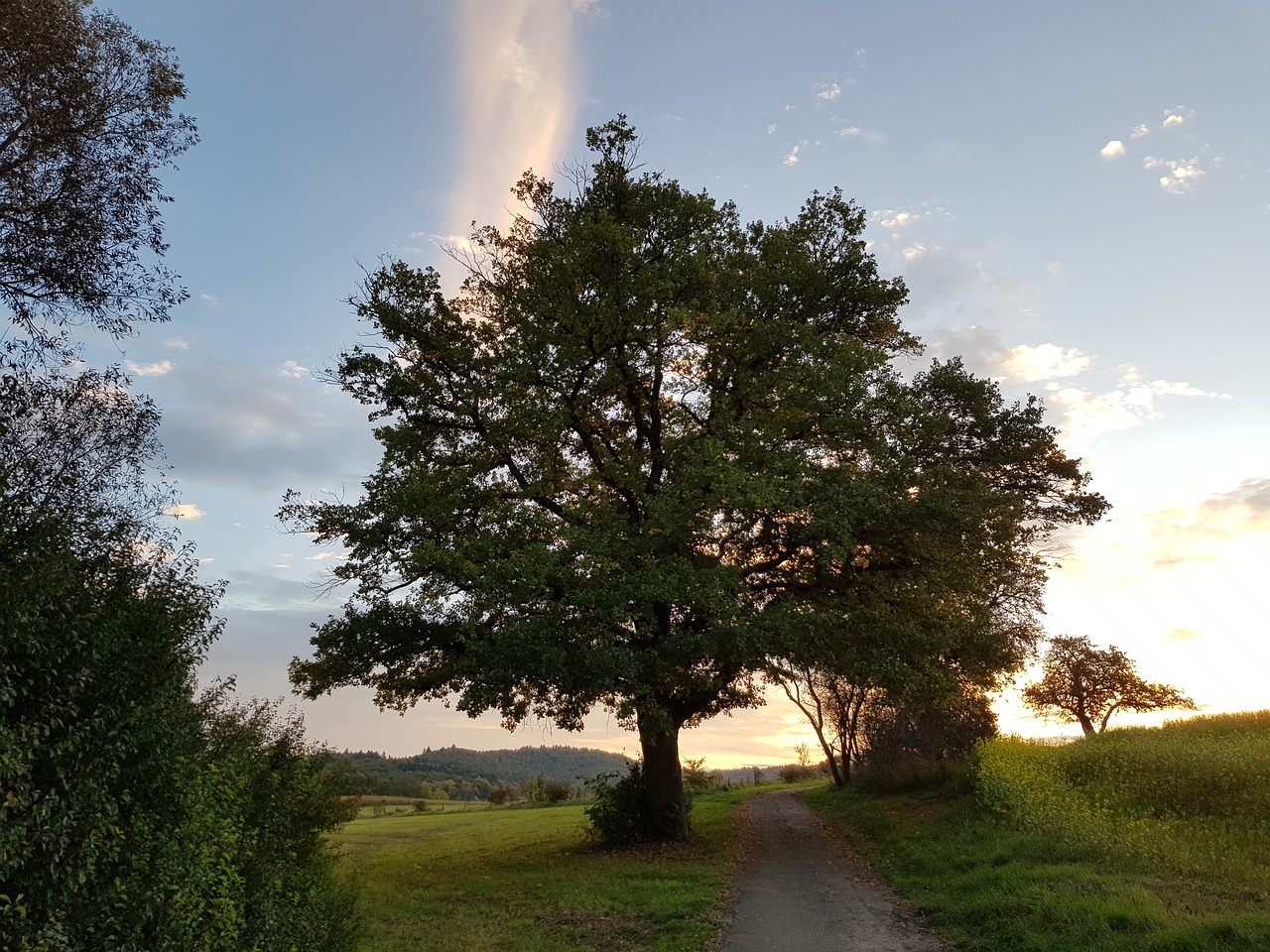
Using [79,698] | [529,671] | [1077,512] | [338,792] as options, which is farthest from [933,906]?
[1077,512]

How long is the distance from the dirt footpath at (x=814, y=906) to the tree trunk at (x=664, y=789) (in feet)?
7.38

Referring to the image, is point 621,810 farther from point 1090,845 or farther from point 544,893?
point 1090,845

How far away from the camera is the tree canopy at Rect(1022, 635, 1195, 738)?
49406 mm

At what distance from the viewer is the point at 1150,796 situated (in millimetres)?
18594

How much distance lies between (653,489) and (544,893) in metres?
10.1

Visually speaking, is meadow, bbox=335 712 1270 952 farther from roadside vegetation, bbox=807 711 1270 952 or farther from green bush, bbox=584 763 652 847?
green bush, bbox=584 763 652 847

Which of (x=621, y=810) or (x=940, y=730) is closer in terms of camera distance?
(x=621, y=810)

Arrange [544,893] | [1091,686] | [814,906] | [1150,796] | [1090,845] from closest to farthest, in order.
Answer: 1. [1090,845]
2. [814,906]
3. [544,893]
4. [1150,796]
5. [1091,686]

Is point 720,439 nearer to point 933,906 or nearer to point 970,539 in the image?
point 970,539

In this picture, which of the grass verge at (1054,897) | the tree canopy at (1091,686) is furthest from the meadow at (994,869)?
the tree canopy at (1091,686)

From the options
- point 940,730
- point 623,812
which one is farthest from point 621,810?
point 940,730

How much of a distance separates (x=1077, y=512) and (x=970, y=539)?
400 inches

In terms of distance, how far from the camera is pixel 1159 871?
12.6 metres

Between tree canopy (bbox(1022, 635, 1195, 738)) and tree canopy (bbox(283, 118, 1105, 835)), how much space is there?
3408 centimetres
